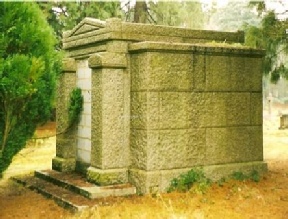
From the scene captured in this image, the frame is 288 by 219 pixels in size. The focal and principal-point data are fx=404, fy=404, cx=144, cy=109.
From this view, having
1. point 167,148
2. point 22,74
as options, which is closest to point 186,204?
point 167,148

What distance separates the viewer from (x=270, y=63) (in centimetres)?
860

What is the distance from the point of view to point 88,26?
7367mm

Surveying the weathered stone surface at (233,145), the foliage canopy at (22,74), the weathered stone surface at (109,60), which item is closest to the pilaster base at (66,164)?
the foliage canopy at (22,74)

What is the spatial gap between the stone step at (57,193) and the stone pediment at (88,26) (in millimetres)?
2804

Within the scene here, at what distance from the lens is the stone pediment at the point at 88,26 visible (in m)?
6.88

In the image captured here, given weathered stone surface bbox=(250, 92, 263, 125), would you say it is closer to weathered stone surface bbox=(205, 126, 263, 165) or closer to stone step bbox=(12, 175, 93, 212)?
weathered stone surface bbox=(205, 126, 263, 165)

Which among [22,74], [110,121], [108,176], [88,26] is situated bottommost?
[108,176]

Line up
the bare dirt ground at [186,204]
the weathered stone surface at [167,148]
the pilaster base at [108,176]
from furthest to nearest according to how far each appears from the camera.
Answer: the pilaster base at [108,176] → the weathered stone surface at [167,148] → the bare dirt ground at [186,204]

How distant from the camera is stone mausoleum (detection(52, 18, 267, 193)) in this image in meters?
6.30

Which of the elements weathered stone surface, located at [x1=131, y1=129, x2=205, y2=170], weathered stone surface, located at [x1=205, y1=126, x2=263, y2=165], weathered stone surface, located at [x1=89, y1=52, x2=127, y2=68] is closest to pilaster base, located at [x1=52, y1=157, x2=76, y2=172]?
weathered stone surface, located at [x1=131, y1=129, x2=205, y2=170]

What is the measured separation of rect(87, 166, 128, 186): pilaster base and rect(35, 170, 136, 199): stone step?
0.10m

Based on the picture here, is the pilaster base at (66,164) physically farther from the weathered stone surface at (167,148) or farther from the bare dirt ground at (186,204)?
the weathered stone surface at (167,148)

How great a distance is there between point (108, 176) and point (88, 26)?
278 cm

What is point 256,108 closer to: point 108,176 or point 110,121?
point 110,121
